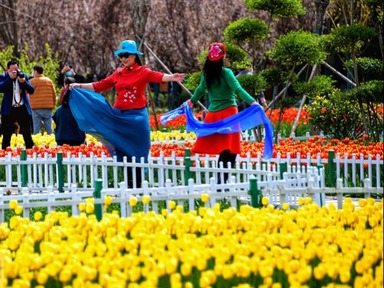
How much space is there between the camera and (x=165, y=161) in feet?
46.4

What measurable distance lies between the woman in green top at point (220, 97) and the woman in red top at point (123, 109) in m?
0.60

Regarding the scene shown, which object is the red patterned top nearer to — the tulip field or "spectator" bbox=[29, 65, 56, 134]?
the tulip field

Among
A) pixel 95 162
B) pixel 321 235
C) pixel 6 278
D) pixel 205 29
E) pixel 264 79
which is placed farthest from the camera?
pixel 205 29

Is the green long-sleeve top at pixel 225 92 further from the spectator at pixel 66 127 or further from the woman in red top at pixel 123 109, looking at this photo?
the spectator at pixel 66 127

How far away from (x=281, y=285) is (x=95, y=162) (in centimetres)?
795

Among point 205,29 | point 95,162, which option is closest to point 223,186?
point 95,162

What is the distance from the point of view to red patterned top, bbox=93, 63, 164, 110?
1319 centimetres

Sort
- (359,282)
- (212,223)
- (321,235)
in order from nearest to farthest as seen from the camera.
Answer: (359,282) < (321,235) < (212,223)

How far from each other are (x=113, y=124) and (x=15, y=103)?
439 cm

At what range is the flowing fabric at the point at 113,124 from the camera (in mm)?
13555

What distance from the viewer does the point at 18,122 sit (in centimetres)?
1773

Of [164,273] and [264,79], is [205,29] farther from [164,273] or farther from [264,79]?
[164,273]

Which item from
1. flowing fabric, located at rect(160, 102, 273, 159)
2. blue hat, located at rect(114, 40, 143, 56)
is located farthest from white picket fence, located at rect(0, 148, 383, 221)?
blue hat, located at rect(114, 40, 143, 56)

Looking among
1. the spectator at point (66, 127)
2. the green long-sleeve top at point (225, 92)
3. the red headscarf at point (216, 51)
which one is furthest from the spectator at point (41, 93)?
Answer: the red headscarf at point (216, 51)
